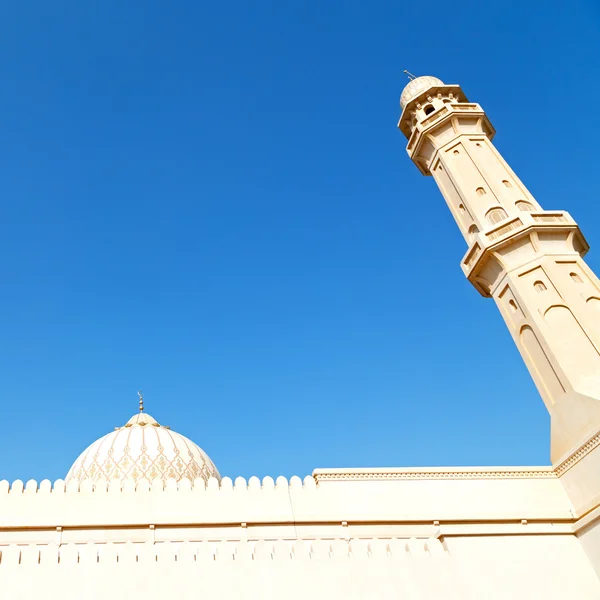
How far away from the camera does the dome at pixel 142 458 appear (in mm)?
14555

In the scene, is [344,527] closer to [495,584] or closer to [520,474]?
[495,584]

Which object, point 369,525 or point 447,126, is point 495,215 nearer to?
point 447,126

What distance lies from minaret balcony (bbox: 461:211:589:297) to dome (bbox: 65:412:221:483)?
8602mm

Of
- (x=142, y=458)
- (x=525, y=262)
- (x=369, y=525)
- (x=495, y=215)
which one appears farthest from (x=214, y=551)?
(x=495, y=215)

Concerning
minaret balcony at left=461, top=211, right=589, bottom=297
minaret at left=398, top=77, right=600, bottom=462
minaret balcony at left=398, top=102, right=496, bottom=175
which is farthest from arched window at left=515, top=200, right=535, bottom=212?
minaret balcony at left=398, top=102, right=496, bottom=175

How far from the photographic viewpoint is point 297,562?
8.48 m

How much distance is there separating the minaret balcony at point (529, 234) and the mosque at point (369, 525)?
61cm

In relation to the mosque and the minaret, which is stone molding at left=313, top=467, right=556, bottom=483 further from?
the minaret

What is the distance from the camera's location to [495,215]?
13.8 meters

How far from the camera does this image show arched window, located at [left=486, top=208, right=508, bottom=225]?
13.7m

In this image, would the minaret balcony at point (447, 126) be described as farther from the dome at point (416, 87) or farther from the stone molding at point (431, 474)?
the stone molding at point (431, 474)

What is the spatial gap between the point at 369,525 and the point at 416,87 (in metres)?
13.1

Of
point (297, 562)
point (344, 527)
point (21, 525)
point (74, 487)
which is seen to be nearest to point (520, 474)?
point (344, 527)

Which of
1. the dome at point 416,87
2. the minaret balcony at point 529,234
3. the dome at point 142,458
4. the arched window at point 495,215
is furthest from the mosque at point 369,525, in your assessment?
the dome at point 416,87
